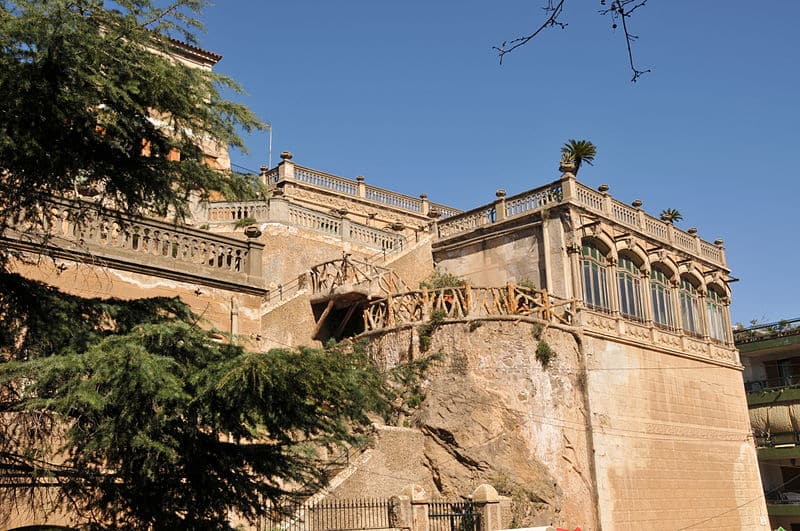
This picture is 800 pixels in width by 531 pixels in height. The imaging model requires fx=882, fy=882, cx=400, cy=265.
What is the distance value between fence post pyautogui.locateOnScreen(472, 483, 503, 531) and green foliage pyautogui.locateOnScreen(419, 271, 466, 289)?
8.81 m

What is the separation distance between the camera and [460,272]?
2716 cm

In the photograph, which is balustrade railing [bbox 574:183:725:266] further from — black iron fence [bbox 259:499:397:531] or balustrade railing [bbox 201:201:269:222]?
black iron fence [bbox 259:499:397:531]

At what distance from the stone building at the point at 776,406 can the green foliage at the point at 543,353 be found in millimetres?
19166

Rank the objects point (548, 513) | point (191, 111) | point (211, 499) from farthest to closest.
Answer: point (548, 513)
point (191, 111)
point (211, 499)

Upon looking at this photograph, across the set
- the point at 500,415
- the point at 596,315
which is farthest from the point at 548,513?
the point at 596,315

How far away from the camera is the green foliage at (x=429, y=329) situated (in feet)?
72.1

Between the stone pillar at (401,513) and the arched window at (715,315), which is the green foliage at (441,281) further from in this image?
the stone pillar at (401,513)

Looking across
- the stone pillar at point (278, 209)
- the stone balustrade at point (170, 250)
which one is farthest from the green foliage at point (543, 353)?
the stone pillar at point (278, 209)

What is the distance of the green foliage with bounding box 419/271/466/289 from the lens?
84.2ft

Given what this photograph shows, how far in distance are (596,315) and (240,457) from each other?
54.7ft

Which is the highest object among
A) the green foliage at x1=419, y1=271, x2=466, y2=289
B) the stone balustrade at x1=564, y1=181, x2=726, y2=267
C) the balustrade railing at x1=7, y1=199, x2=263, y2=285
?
the stone balustrade at x1=564, y1=181, x2=726, y2=267

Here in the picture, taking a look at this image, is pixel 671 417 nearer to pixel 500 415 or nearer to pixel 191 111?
pixel 500 415

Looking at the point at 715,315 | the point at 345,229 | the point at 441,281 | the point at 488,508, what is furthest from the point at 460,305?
the point at 715,315

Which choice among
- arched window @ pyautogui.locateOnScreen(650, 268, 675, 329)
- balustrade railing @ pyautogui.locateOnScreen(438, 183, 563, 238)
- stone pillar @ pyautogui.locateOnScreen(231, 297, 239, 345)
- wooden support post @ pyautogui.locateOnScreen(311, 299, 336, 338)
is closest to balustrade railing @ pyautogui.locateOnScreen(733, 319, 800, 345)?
arched window @ pyautogui.locateOnScreen(650, 268, 675, 329)
